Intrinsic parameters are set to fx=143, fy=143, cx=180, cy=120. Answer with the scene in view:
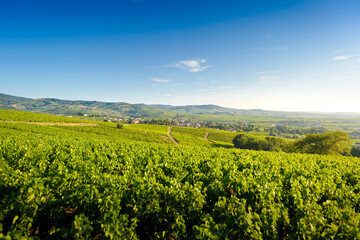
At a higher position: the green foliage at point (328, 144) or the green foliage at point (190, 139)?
the green foliage at point (328, 144)

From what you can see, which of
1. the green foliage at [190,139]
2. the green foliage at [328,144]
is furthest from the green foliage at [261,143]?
the green foliage at [328,144]

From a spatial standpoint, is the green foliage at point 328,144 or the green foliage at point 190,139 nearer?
the green foliage at point 328,144

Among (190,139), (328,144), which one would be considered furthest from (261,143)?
(190,139)

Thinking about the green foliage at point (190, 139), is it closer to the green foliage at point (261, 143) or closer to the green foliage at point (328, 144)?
the green foliage at point (261, 143)

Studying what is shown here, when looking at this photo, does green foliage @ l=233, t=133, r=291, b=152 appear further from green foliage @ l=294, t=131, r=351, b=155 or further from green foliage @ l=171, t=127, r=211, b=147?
green foliage @ l=294, t=131, r=351, b=155

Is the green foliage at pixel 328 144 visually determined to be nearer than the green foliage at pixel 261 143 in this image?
Yes

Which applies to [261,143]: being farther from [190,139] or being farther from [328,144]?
[190,139]

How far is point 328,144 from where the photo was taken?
1582 inches

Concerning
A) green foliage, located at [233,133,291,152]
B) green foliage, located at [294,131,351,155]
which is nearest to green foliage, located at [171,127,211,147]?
green foliage, located at [233,133,291,152]

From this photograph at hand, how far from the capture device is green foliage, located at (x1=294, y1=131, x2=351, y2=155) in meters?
39.0

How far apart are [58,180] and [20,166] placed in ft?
16.0

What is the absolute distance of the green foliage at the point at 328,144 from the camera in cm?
3903

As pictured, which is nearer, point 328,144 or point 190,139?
point 328,144

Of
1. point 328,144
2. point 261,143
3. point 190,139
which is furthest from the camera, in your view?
point 190,139
